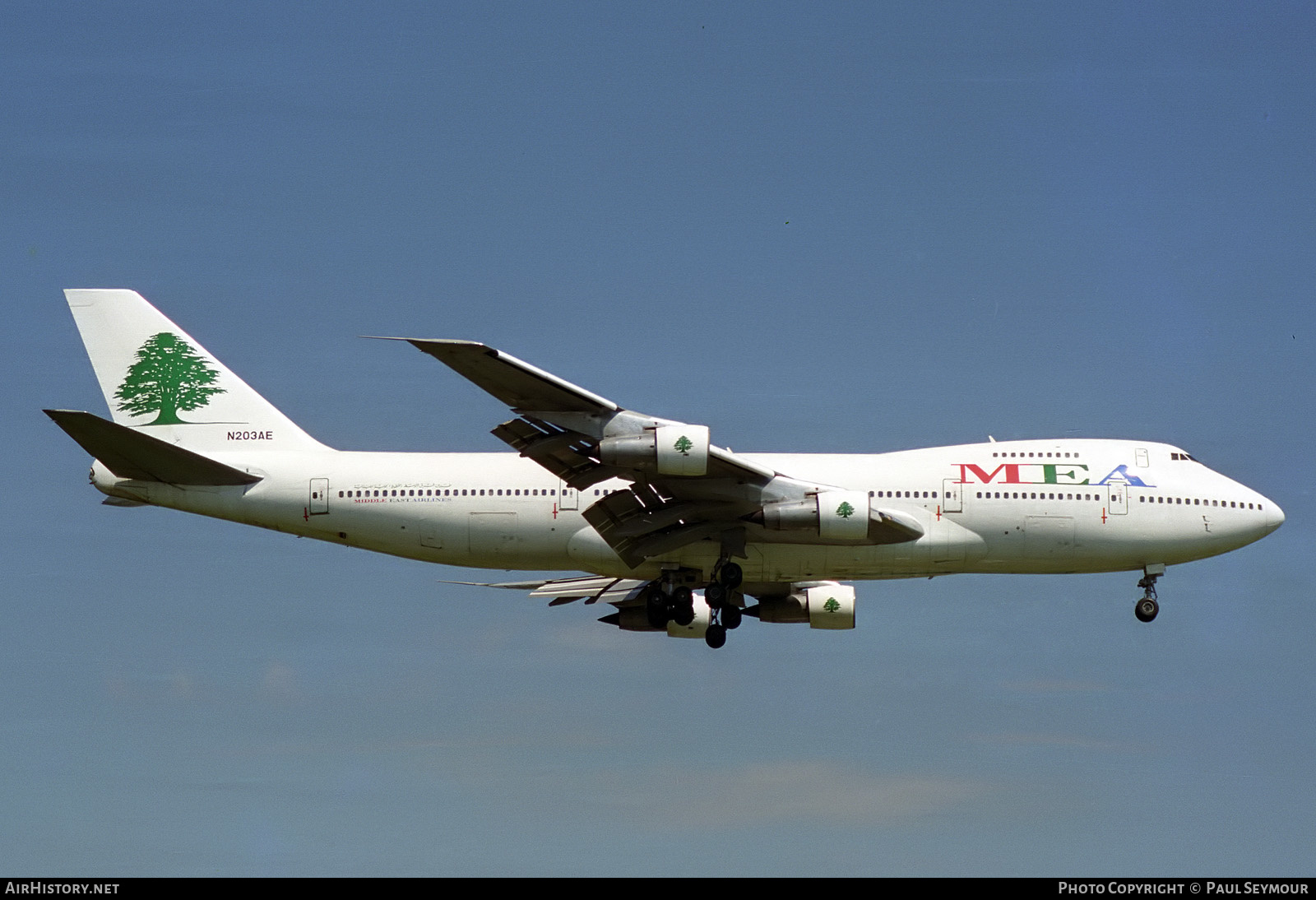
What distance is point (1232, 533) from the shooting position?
126 ft

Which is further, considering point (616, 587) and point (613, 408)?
point (616, 587)

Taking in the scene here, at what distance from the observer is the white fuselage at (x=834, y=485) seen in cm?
3706

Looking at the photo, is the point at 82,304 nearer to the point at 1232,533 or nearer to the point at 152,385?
the point at 152,385

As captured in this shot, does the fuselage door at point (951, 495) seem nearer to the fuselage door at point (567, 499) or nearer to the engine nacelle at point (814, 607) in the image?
the engine nacelle at point (814, 607)

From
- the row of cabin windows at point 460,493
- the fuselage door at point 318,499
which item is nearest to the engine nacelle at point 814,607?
the row of cabin windows at point 460,493

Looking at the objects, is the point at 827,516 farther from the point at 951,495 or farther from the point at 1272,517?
the point at 1272,517

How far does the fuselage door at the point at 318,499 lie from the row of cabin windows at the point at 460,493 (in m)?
0.35

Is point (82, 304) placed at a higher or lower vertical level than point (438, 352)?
higher

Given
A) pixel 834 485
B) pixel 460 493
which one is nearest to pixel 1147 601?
pixel 834 485

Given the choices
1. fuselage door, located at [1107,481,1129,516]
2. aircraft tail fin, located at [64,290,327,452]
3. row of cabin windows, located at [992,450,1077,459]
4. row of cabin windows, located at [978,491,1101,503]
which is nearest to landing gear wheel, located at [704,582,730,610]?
row of cabin windows, located at [978,491,1101,503]

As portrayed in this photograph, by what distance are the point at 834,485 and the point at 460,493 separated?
8.82 m
